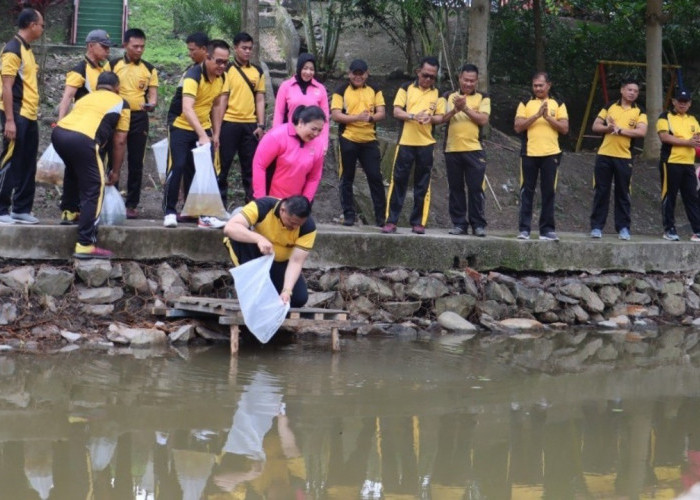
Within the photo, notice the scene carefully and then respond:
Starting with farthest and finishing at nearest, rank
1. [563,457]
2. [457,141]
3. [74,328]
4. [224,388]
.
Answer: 1. [457,141]
2. [74,328]
3. [224,388]
4. [563,457]

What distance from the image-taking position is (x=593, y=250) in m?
9.28

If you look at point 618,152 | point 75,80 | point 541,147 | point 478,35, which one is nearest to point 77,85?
point 75,80

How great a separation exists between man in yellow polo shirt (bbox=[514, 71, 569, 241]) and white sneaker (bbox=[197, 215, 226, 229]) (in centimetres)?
287

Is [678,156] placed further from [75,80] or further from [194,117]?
[75,80]

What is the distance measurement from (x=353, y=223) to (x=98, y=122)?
279 centimetres

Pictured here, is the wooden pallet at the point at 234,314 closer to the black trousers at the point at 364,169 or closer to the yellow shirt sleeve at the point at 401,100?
the black trousers at the point at 364,169

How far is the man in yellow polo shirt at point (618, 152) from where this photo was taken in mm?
9555

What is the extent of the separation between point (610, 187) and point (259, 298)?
452 centimetres

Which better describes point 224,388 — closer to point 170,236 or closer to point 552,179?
point 170,236

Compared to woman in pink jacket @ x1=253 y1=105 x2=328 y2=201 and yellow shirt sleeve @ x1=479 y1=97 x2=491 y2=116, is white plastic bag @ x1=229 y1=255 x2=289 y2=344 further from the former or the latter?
yellow shirt sleeve @ x1=479 y1=97 x2=491 y2=116

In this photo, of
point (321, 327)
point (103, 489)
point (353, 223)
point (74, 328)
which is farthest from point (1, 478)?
point (353, 223)

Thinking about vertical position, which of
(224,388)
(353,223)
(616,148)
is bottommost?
(224,388)

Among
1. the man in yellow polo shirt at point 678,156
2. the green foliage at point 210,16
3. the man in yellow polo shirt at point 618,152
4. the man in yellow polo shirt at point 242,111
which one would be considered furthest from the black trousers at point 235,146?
the green foliage at point 210,16

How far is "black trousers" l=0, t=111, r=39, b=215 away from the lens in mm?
7582
